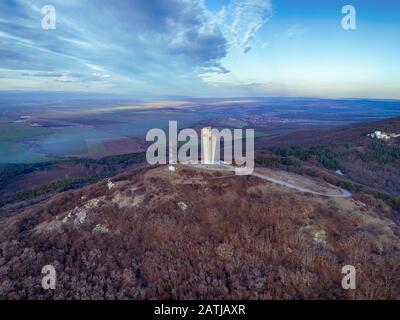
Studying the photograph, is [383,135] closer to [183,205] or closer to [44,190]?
[183,205]

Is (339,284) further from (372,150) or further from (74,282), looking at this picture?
(372,150)

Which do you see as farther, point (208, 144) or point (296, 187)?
point (208, 144)

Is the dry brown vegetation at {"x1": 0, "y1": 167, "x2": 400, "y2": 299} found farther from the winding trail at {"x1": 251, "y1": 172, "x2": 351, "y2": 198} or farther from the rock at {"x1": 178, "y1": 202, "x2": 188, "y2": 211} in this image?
the winding trail at {"x1": 251, "y1": 172, "x2": 351, "y2": 198}

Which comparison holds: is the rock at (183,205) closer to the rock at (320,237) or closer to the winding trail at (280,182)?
the winding trail at (280,182)
